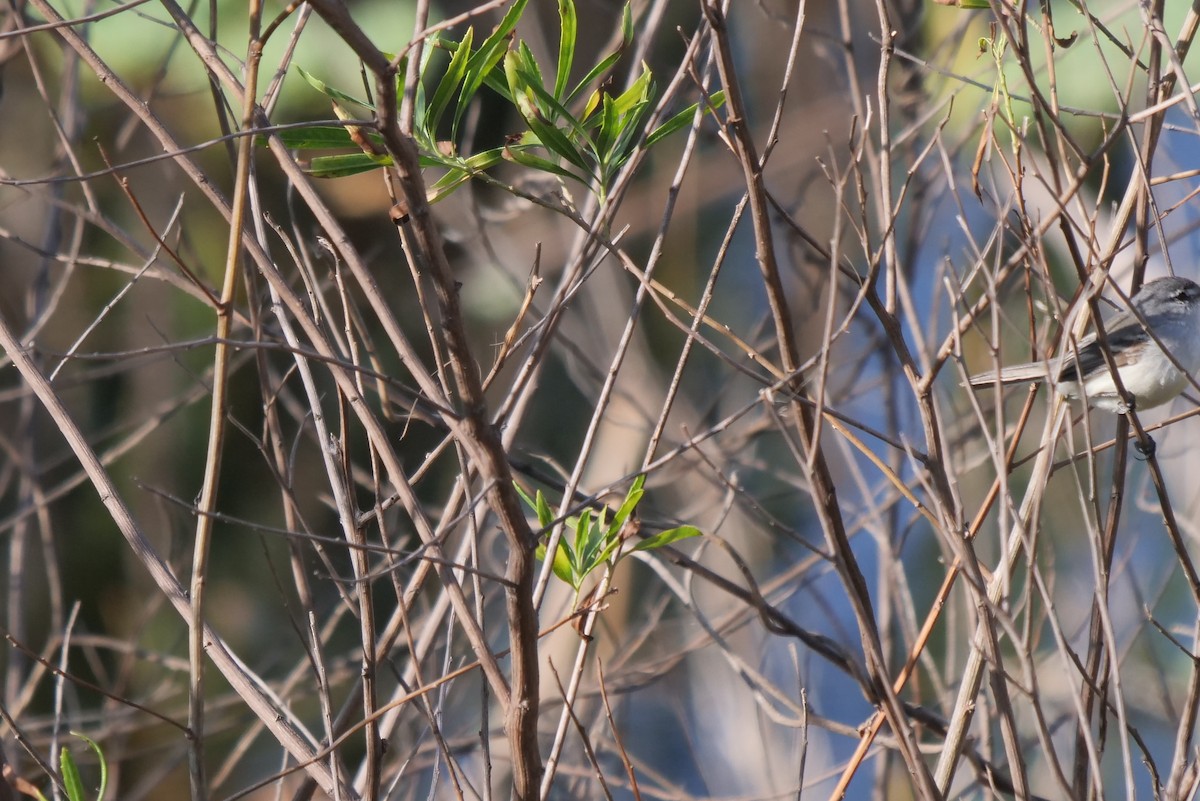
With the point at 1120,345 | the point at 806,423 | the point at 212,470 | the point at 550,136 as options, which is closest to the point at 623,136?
the point at 550,136

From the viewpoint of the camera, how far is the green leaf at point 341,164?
1679mm

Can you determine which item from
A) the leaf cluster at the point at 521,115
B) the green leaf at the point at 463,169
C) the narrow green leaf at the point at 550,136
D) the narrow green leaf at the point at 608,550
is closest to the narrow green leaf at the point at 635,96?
the leaf cluster at the point at 521,115

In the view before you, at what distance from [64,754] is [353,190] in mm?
5095

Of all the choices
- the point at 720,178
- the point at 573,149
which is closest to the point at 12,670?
the point at 573,149

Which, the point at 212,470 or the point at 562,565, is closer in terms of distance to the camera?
the point at 212,470

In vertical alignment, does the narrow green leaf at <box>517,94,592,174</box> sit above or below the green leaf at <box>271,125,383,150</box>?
above

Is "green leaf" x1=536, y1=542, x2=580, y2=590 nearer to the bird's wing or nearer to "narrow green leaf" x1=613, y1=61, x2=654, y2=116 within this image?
"narrow green leaf" x1=613, y1=61, x2=654, y2=116

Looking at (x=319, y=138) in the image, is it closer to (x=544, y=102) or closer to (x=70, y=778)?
(x=544, y=102)

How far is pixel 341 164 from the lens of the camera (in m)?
1.72

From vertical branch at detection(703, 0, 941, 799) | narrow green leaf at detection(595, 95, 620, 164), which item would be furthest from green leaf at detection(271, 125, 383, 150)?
vertical branch at detection(703, 0, 941, 799)

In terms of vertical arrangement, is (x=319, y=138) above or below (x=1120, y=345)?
below

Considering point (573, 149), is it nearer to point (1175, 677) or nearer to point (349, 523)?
point (349, 523)

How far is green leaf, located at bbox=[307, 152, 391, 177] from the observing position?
A: 5.51 feet

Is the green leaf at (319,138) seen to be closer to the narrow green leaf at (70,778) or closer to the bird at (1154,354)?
the narrow green leaf at (70,778)
